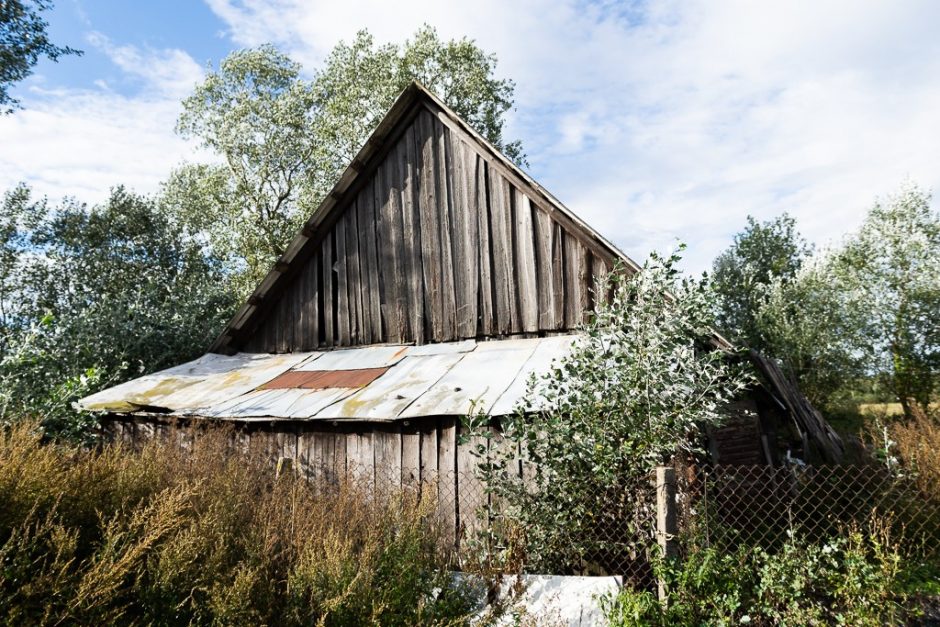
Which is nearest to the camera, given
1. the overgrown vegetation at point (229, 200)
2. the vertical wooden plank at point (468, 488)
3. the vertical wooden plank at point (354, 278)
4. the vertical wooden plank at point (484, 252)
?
the vertical wooden plank at point (468, 488)

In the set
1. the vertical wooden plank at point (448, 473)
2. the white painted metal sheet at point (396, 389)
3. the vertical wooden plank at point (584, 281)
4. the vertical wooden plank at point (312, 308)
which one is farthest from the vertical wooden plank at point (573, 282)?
the vertical wooden plank at point (312, 308)

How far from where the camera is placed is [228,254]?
A: 83.3 feet

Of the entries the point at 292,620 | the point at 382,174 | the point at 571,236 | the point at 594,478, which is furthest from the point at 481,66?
the point at 292,620

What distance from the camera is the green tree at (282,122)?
990 inches

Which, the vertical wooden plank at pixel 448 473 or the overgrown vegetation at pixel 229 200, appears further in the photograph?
the overgrown vegetation at pixel 229 200

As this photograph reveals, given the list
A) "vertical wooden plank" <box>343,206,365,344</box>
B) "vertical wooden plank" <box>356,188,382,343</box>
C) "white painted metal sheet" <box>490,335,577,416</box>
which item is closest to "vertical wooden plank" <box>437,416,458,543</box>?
"white painted metal sheet" <box>490,335,577,416</box>

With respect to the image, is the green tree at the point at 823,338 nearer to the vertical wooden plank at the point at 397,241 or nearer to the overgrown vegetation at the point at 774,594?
the vertical wooden plank at the point at 397,241

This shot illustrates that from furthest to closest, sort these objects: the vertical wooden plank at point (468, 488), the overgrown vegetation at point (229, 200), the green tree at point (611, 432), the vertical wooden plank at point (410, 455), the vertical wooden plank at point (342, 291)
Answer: the overgrown vegetation at point (229, 200), the vertical wooden plank at point (342, 291), the vertical wooden plank at point (410, 455), the vertical wooden plank at point (468, 488), the green tree at point (611, 432)

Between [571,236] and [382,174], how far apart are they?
437 cm

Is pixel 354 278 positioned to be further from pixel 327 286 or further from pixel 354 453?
pixel 354 453

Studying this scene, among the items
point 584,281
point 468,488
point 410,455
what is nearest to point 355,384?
point 410,455

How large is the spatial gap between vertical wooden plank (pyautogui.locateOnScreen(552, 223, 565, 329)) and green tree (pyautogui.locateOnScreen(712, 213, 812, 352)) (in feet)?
62.3

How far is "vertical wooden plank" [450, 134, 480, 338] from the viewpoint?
1035cm

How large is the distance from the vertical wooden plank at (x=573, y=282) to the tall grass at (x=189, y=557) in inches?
181
